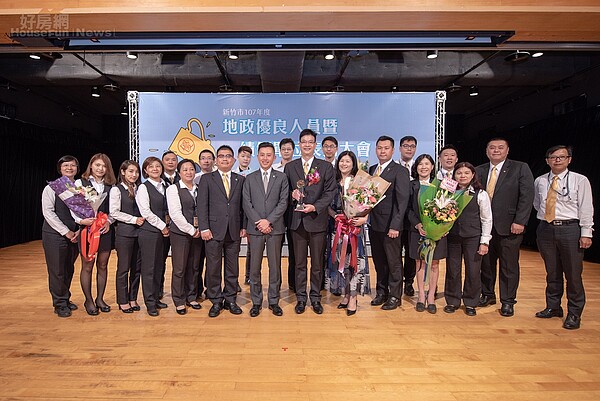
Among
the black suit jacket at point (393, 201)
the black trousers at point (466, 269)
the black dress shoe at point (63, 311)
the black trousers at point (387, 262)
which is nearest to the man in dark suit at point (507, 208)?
the black trousers at point (466, 269)

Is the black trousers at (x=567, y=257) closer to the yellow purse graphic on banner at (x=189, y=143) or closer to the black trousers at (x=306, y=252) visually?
the black trousers at (x=306, y=252)

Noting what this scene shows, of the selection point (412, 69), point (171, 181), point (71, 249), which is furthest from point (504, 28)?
point (412, 69)

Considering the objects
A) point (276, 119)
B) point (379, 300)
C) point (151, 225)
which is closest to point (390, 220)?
point (379, 300)

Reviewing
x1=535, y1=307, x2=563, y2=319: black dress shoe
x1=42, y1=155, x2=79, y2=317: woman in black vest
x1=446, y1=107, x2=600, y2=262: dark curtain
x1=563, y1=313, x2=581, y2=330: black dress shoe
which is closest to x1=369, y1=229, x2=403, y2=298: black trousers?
Result: x1=535, y1=307, x2=563, y2=319: black dress shoe

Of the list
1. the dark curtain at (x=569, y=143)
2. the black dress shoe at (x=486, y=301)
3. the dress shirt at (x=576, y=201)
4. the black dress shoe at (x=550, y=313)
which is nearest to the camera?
the dress shirt at (x=576, y=201)

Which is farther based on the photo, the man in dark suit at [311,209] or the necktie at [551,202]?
the man in dark suit at [311,209]

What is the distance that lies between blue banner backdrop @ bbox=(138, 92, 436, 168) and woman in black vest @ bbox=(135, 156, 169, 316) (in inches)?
111

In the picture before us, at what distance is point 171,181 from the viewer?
3.80 meters

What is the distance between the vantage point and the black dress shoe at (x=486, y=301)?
3.69m

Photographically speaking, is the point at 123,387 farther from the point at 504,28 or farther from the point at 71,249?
the point at 504,28

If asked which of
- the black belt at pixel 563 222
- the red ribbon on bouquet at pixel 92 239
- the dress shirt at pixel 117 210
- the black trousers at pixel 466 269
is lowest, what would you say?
the black trousers at pixel 466 269

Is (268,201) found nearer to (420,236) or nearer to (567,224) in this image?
(420,236)

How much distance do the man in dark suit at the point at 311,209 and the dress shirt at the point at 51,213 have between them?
2058 mm

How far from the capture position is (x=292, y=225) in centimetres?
344
